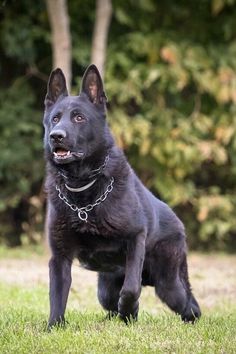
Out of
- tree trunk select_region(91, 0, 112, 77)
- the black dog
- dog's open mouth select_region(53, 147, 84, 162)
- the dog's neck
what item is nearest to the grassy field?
the black dog

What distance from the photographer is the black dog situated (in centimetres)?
538

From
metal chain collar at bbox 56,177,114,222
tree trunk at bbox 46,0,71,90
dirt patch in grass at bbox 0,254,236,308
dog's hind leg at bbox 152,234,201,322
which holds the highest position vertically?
tree trunk at bbox 46,0,71,90

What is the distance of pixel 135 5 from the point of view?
13703mm

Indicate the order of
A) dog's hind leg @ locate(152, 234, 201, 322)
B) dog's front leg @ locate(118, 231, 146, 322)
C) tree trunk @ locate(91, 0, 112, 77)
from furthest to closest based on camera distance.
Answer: tree trunk @ locate(91, 0, 112, 77) → dog's hind leg @ locate(152, 234, 201, 322) → dog's front leg @ locate(118, 231, 146, 322)

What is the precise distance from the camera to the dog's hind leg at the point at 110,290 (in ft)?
19.8

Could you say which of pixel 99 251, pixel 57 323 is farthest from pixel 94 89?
pixel 57 323

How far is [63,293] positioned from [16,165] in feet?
28.9

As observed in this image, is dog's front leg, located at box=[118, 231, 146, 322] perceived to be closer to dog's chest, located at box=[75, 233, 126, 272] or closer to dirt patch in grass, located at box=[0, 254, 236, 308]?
dog's chest, located at box=[75, 233, 126, 272]

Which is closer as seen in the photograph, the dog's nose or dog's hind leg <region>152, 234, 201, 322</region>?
the dog's nose

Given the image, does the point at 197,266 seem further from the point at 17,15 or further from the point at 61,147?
the point at 61,147

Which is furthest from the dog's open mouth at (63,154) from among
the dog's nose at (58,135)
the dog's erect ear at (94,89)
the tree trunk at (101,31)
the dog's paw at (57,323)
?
the tree trunk at (101,31)

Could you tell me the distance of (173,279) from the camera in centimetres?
596

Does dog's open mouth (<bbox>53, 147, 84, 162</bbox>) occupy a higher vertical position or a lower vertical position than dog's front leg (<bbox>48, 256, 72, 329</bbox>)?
higher

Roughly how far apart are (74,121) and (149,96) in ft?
29.4
